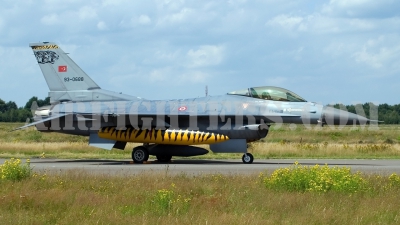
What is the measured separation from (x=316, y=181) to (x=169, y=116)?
9.98 m

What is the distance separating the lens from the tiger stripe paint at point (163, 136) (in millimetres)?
20328

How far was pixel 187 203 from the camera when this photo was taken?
9.68 meters

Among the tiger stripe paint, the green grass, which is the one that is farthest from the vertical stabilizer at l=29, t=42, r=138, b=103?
the green grass

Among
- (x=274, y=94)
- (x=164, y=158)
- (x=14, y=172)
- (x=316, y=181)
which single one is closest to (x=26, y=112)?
(x=164, y=158)

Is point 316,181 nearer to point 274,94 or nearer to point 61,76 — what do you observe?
point 274,94

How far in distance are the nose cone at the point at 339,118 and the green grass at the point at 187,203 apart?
716 cm

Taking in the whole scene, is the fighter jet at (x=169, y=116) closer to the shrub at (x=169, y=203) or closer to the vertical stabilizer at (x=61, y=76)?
the vertical stabilizer at (x=61, y=76)

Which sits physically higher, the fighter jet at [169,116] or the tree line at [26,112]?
the tree line at [26,112]

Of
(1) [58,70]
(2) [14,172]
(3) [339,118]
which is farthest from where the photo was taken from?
(1) [58,70]

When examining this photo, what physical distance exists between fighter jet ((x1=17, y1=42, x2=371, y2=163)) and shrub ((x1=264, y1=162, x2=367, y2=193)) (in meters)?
7.99

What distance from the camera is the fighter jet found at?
65.7 feet

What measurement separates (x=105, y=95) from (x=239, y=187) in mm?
11522

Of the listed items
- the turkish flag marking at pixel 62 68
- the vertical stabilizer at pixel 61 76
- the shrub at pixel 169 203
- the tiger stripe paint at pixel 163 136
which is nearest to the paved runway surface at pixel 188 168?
the tiger stripe paint at pixel 163 136

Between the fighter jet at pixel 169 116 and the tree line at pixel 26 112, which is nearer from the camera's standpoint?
the fighter jet at pixel 169 116
